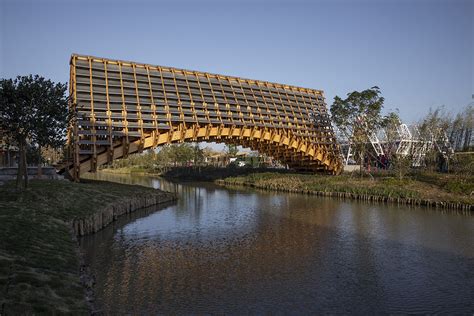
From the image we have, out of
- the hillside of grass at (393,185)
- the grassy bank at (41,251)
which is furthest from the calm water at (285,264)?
the hillside of grass at (393,185)

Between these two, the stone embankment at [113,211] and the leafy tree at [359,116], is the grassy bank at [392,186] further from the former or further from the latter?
the stone embankment at [113,211]

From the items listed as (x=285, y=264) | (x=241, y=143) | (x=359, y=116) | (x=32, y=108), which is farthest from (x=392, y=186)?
(x=32, y=108)

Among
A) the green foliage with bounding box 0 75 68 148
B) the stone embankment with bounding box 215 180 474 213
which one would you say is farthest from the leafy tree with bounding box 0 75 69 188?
the stone embankment with bounding box 215 180 474 213

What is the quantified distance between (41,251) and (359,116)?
46.5 m

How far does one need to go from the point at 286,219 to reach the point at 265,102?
2758cm

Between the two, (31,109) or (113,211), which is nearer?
(31,109)

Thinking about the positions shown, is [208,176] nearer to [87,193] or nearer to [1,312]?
[87,193]

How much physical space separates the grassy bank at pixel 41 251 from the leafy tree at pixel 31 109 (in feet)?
10.00

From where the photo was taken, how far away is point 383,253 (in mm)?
19172

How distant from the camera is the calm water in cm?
1262

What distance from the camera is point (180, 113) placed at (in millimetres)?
44344

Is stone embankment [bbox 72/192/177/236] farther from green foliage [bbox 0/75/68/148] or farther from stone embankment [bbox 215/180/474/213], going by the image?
stone embankment [bbox 215/180/474/213]

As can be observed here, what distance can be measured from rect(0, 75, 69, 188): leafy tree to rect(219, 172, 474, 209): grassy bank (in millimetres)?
30505

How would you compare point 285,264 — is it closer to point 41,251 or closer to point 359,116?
point 41,251
